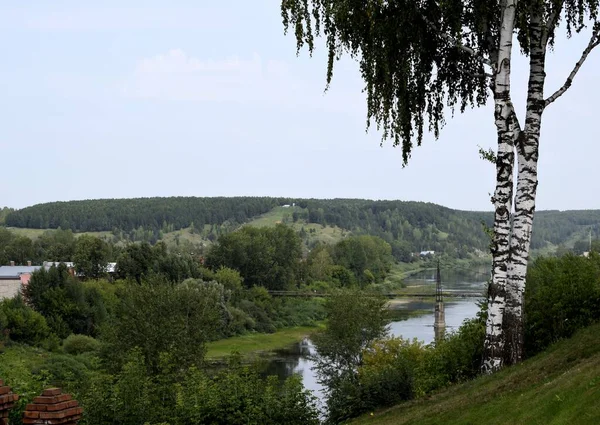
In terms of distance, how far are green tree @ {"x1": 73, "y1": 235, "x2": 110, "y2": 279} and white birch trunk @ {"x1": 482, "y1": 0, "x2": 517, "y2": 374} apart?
9292 centimetres

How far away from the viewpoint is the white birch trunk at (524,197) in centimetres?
1355

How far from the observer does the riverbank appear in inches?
2746

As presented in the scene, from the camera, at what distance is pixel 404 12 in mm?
14039

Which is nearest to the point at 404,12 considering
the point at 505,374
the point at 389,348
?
the point at 505,374

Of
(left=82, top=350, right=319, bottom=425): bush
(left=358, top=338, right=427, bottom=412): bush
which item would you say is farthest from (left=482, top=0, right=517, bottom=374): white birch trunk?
(left=358, top=338, right=427, bottom=412): bush

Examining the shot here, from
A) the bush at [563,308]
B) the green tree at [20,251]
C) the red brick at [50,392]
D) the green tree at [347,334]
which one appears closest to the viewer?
the red brick at [50,392]

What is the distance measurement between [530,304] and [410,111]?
19.8ft

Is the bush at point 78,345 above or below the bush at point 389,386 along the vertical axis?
below

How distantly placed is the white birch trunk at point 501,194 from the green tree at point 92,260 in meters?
92.9

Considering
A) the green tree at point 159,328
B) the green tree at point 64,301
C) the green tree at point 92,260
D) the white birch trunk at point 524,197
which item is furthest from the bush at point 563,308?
the green tree at point 92,260

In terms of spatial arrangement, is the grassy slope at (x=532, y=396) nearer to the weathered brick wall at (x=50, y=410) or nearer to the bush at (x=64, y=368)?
the weathered brick wall at (x=50, y=410)

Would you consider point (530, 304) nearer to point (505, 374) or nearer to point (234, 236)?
point (505, 374)

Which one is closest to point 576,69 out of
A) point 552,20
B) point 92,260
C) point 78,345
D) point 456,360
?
point 552,20

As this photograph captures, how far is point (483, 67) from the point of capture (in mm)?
15438
